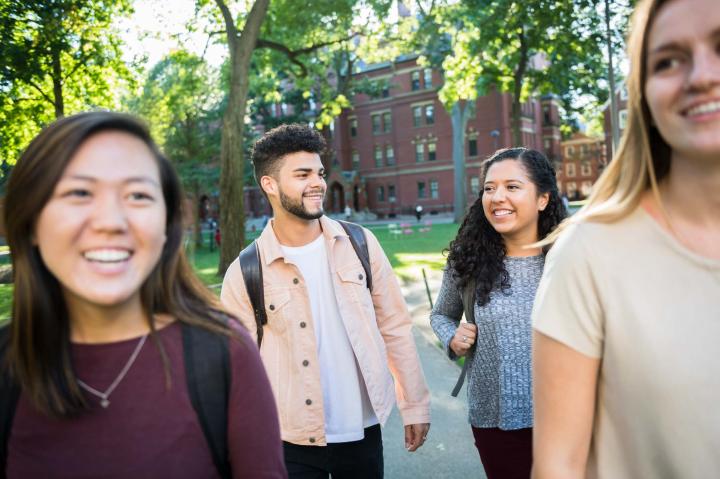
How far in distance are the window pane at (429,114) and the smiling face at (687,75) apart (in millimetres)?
59284

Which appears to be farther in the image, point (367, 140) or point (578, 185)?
point (578, 185)

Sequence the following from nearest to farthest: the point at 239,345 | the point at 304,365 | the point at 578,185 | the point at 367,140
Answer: the point at 239,345 < the point at 304,365 < the point at 367,140 < the point at 578,185

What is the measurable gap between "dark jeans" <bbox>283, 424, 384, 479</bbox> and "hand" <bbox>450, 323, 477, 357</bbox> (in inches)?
26.1

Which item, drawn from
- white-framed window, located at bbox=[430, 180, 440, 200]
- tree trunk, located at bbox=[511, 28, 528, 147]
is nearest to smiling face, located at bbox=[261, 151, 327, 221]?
tree trunk, located at bbox=[511, 28, 528, 147]

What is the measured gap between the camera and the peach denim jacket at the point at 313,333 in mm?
3266

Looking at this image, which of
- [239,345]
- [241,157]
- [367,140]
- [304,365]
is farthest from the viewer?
[367,140]

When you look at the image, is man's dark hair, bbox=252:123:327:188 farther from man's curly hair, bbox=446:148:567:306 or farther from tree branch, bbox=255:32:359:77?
tree branch, bbox=255:32:359:77

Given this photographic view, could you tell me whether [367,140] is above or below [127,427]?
above

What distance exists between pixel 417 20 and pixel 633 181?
2382 centimetres

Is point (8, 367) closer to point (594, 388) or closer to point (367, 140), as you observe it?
point (594, 388)

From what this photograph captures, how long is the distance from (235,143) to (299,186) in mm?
12016

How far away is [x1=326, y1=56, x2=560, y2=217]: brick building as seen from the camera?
2272 inches

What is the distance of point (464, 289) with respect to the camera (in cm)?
354

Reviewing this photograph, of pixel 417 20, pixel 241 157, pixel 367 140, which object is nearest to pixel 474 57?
pixel 417 20
